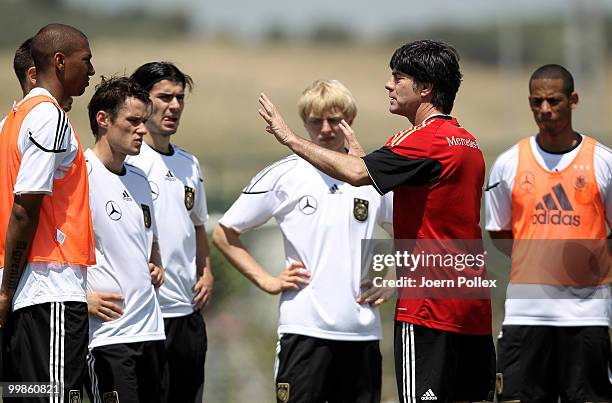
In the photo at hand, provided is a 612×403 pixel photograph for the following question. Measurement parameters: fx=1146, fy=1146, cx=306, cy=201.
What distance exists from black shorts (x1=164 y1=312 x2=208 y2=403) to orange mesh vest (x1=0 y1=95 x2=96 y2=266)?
176 centimetres

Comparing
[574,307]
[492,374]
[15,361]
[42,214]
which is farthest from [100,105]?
[574,307]

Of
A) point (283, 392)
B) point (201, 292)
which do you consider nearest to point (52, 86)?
point (201, 292)

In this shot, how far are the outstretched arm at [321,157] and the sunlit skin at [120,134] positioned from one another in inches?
39.5

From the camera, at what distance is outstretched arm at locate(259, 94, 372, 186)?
237 inches

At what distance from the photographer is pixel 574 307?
7.84 metres

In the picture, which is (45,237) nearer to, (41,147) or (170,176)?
(41,147)

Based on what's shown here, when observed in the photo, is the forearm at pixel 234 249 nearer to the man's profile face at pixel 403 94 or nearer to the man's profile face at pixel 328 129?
the man's profile face at pixel 328 129

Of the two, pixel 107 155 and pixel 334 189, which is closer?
pixel 107 155

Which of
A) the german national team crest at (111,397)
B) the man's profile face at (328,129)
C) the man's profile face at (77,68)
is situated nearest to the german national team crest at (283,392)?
the german national team crest at (111,397)

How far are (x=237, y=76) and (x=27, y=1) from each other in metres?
11.0

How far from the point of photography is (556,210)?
25.8ft

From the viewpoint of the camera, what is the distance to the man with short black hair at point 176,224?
7547 mm

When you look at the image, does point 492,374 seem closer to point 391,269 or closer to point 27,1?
point 391,269

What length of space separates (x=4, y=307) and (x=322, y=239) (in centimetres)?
227
